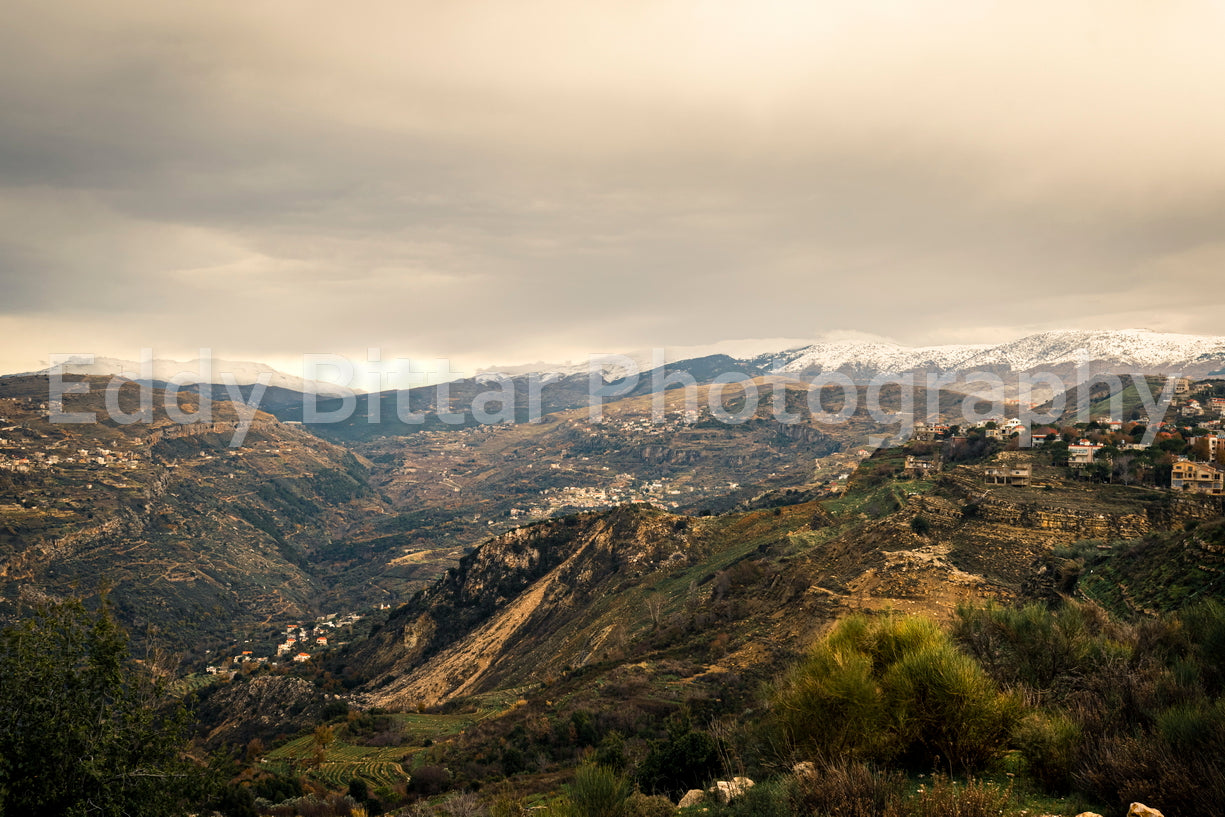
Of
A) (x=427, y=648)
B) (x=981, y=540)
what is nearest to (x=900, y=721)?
(x=981, y=540)

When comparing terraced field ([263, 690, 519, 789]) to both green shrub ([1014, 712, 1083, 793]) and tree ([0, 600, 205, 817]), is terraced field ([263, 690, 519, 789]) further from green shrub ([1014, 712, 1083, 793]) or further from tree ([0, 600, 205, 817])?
green shrub ([1014, 712, 1083, 793])

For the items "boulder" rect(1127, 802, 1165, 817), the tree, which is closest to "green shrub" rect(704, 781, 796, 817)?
"boulder" rect(1127, 802, 1165, 817)

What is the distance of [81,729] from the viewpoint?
12.7 metres

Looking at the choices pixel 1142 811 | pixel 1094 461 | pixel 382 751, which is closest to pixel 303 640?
pixel 382 751

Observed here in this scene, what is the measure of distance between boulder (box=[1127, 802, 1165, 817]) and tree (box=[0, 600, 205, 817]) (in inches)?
660

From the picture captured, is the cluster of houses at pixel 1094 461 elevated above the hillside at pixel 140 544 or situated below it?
above

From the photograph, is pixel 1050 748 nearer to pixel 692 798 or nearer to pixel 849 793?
pixel 849 793

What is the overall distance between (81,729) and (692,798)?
43.0ft

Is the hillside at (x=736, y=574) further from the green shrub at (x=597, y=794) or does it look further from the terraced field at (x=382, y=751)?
the green shrub at (x=597, y=794)

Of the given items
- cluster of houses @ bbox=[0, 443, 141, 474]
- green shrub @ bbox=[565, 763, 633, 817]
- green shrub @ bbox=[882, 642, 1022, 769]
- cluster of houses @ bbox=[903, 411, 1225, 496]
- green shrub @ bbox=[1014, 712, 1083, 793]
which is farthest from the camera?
cluster of houses @ bbox=[0, 443, 141, 474]

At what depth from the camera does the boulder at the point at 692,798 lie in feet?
48.8

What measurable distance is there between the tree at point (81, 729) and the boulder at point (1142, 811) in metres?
16.8

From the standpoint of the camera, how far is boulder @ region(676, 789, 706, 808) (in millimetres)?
14867

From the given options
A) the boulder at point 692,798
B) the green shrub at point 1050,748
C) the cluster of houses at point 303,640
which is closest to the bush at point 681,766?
the boulder at point 692,798
